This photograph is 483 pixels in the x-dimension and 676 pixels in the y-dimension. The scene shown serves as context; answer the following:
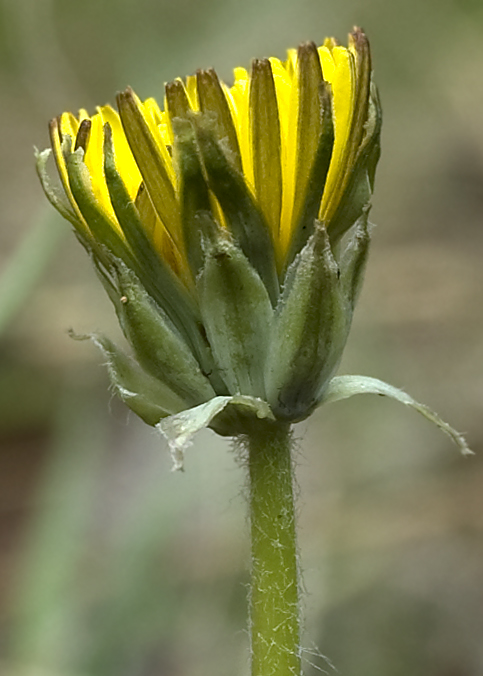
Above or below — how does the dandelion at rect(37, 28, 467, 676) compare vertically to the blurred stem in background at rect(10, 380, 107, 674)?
above

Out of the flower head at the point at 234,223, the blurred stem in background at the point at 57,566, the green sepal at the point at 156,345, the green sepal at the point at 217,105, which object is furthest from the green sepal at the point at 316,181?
the blurred stem in background at the point at 57,566

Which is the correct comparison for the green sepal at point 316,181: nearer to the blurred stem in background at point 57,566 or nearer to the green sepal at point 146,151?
the green sepal at point 146,151

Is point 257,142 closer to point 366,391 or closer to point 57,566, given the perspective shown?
point 366,391

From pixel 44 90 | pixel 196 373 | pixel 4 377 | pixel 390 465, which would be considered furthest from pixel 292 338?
pixel 44 90

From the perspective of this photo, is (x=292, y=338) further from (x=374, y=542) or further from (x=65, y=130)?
(x=374, y=542)

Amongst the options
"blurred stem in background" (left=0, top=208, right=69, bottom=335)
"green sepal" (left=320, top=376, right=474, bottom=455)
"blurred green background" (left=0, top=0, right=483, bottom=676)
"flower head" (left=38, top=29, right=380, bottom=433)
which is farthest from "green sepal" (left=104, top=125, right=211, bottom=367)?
"blurred stem in background" (left=0, top=208, right=69, bottom=335)

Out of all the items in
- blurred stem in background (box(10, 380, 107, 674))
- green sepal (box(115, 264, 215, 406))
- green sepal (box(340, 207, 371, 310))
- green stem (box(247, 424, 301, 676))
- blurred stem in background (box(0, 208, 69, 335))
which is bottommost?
blurred stem in background (box(10, 380, 107, 674))

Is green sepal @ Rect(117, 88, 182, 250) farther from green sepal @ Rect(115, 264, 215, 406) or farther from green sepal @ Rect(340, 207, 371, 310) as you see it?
green sepal @ Rect(340, 207, 371, 310)

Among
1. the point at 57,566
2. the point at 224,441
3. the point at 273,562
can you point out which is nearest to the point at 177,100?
the point at 273,562
